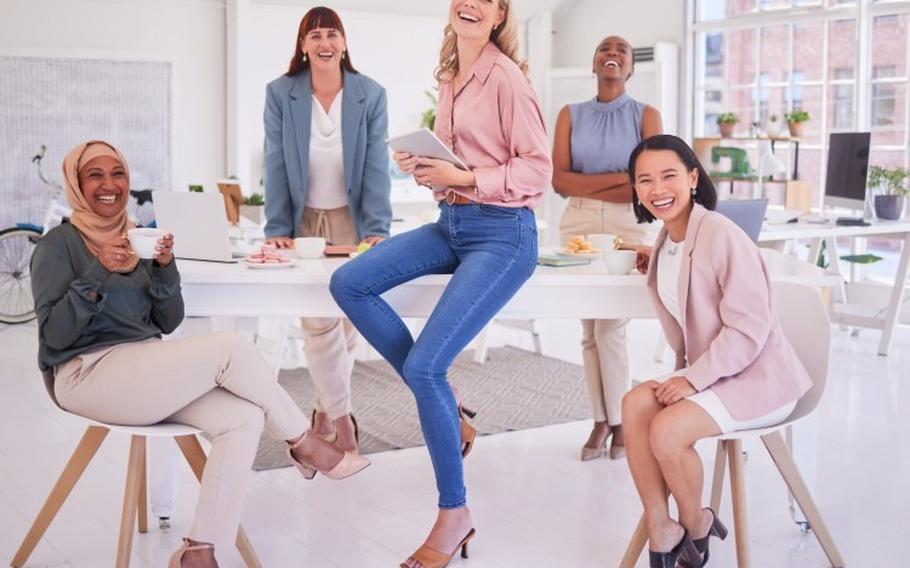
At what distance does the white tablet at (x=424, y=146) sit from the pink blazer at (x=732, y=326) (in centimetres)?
60

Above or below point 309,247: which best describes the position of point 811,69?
above

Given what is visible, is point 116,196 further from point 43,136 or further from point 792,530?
point 43,136

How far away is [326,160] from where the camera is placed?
3691mm

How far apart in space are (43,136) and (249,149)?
134 cm

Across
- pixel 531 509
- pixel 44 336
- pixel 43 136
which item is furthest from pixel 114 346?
pixel 43 136

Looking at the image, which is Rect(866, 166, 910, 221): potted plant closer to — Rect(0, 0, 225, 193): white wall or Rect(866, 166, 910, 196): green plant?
Rect(866, 166, 910, 196): green plant

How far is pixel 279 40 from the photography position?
814cm

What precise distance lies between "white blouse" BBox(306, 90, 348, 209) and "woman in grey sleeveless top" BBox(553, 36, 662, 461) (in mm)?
855

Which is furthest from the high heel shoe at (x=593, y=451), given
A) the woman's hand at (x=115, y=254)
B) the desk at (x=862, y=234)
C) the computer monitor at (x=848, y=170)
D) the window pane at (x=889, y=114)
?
the window pane at (x=889, y=114)

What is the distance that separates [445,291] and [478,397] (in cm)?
214

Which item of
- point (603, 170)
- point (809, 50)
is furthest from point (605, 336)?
point (809, 50)

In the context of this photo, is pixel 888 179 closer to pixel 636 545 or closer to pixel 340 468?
pixel 636 545

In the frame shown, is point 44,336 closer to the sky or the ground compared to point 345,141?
closer to the ground

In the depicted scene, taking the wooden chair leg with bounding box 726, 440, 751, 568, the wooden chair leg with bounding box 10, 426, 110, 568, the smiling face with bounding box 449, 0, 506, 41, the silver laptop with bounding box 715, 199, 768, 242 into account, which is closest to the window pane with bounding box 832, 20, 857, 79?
the silver laptop with bounding box 715, 199, 768, 242
